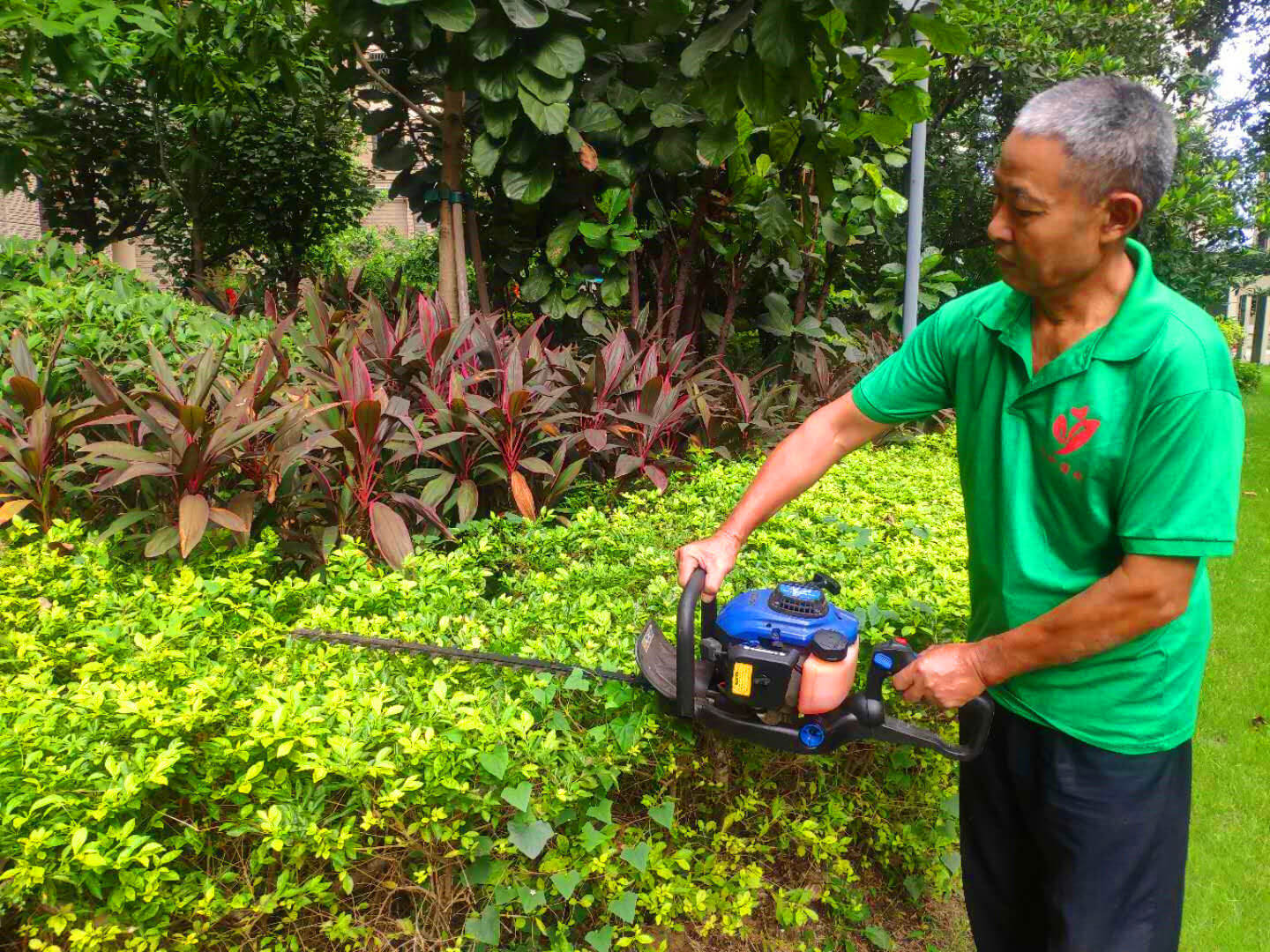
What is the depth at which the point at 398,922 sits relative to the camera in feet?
6.01

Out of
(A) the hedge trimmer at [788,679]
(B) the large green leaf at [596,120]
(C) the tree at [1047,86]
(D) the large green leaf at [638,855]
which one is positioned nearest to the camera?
(A) the hedge trimmer at [788,679]

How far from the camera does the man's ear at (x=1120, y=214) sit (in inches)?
53.7

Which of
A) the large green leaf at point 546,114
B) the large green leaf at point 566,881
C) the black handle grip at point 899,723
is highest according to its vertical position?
the large green leaf at point 546,114

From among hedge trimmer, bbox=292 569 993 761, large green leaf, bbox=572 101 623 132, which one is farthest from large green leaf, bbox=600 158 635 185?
hedge trimmer, bbox=292 569 993 761

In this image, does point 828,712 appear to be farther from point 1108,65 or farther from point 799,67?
point 1108,65

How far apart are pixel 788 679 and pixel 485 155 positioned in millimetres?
3793

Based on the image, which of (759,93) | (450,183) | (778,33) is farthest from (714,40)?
(450,183)

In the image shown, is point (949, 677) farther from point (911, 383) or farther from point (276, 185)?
point (276, 185)

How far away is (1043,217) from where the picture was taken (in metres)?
1.40

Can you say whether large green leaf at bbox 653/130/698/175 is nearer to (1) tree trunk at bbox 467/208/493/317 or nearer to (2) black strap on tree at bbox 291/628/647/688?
(1) tree trunk at bbox 467/208/493/317

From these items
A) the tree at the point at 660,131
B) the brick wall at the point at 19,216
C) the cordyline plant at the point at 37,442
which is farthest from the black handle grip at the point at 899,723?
the brick wall at the point at 19,216

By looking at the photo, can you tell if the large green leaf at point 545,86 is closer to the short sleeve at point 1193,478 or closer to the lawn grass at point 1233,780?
the short sleeve at point 1193,478

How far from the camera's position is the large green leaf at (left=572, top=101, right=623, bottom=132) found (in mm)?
4598

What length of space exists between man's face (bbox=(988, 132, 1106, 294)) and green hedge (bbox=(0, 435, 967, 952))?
1.03 metres
